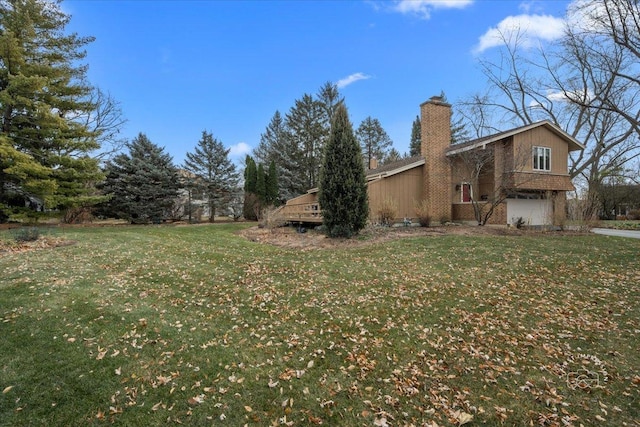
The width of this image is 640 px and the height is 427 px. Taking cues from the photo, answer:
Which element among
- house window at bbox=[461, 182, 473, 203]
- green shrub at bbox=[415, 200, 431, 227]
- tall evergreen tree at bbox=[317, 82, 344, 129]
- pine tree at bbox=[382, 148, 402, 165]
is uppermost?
tall evergreen tree at bbox=[317, 82, 344, 129]

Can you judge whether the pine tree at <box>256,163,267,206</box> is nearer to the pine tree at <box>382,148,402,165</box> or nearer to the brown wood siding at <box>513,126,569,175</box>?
the brown wood siding at <box>513,126,569,175</box>

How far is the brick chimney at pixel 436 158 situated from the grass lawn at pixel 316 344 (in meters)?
8.96

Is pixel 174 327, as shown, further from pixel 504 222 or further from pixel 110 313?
pixel 504 222

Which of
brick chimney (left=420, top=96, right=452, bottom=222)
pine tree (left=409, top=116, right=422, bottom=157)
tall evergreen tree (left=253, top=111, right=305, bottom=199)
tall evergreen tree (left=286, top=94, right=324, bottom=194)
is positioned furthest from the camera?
pine tree (left=409, top=116, right=422, bottom=157)

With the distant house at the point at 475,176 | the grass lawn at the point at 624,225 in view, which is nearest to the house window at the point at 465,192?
the distant house at the point at 475,176

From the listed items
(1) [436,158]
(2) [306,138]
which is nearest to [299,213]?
(1) [436,158]

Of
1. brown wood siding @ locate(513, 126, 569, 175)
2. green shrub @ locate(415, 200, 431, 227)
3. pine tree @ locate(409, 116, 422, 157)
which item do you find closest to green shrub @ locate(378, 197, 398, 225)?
green shrub @ locate(415, 200, 431, 227)

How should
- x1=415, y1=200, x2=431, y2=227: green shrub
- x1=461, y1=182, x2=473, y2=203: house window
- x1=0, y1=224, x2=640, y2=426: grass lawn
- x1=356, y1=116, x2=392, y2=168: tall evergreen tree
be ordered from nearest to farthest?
x1=0, y1=224, x2=640, y2=426: grass lawn → x1=415, y1=200, x2=431, y2=227: green shrub → x1=461, y1=182, x2=473, y2=203: house window → x1=356, y1=116, x2=392, y2=168: tall evergreen tree

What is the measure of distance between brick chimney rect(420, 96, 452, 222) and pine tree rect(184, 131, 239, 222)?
17.1m

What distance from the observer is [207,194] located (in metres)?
26.2

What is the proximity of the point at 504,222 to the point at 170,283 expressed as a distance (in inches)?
600

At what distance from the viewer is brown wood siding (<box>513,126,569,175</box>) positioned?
50.1ft

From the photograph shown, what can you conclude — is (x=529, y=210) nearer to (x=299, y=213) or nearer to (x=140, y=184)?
(x=299, y=213)

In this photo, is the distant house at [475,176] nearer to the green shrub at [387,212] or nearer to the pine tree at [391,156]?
the green shrub at [387,212]
